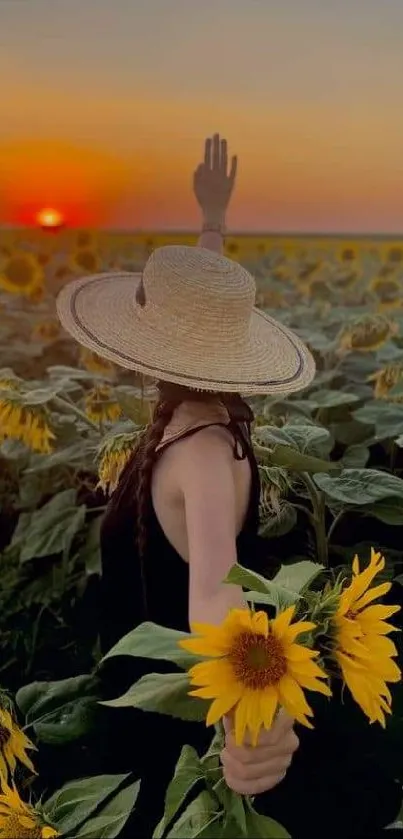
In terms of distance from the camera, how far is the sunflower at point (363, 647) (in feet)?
2.33

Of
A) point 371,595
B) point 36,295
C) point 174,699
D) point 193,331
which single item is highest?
point 193,331

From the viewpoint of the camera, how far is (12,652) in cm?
136

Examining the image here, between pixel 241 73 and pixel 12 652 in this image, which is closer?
pixel 241 73

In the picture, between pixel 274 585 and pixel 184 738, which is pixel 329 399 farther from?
pixel 274 585

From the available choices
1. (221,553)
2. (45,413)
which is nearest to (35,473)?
(45,413)

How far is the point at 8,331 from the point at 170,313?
1363 mm

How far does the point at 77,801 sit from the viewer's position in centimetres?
85

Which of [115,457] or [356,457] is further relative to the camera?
[356,457]

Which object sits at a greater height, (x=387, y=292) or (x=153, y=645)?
(x=153, y=645)

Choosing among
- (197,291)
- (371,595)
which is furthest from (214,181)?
(371,595)

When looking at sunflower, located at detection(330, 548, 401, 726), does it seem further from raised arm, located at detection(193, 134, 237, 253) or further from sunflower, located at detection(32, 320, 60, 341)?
sunflower, located at detection(32, 320, 60, 341)

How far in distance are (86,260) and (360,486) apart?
2.43 ft

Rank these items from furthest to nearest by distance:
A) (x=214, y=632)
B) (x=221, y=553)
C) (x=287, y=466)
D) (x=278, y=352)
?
1. (x=287, y=466)
2. (x=278, y=352)
3. (x=221, y=553)
4. (x=214, y=632)

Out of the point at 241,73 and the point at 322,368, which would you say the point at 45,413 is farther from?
the point at 322,368
